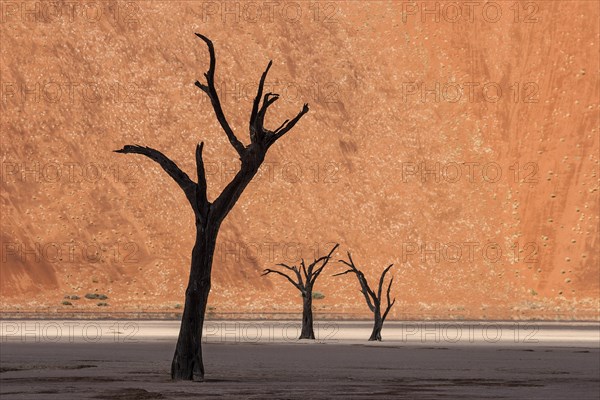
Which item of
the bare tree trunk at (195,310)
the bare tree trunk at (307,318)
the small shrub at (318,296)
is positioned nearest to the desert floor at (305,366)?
the bare tree trunk at (195,310)

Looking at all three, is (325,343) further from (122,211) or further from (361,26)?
(361,26)

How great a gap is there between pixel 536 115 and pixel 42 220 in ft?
166

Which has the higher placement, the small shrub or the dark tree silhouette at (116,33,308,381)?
the small shrub

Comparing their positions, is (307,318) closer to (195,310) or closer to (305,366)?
(305,366)

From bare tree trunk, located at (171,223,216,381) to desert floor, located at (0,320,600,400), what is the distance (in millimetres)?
776

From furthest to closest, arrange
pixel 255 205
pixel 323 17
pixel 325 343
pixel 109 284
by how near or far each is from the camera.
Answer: pixel 323 17 → pixel 255 205 → pixel 109 284 → pixel 325 343

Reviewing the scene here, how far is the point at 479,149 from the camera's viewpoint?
122625 millimetres

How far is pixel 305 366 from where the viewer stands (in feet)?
110

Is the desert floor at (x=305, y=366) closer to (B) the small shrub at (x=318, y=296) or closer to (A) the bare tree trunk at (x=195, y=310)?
(A) the bare tree trunk at (x=195, y=310)

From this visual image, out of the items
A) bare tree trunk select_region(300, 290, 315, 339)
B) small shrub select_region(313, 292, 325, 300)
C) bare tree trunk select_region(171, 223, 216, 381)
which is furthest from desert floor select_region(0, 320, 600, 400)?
small shrub select_region(313, 292, 325, 300)

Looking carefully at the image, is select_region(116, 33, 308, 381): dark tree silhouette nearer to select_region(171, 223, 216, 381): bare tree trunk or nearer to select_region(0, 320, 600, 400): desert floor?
select_region(171, 223, 216, 381): bare tree trunk

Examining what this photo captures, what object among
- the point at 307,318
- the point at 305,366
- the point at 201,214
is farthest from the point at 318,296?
the point at 201,214

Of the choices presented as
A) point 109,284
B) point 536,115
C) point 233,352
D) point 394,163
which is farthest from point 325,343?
point 536,115

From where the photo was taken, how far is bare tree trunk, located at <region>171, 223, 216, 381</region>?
2648 centimetres
